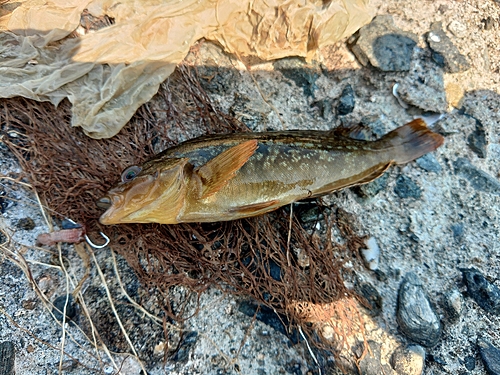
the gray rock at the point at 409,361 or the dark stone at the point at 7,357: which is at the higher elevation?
the dark stone at the point at 7,357

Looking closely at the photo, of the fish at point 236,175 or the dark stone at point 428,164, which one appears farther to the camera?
the dark stone at point 428,164

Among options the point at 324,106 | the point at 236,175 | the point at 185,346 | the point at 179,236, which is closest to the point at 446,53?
the point at 324,106

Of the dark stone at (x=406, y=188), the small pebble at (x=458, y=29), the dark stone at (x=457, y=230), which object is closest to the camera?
the dark stone at (x=457, y=230)

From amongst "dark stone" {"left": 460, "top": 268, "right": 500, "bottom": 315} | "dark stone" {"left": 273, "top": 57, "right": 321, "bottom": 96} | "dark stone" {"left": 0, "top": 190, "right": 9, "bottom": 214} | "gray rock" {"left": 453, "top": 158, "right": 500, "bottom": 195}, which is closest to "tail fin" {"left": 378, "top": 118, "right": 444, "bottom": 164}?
"gray rock" {"left": 453, "top": 158, "right": 500, "bottom": 195}

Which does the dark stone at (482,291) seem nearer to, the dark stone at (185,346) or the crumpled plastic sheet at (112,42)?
the dark stone at (185,346)

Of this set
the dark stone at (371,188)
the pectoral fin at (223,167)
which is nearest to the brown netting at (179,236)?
the dark stone at (371,188)

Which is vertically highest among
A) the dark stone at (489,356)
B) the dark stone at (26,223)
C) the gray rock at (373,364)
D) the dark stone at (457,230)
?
the dark stone at (26,223)

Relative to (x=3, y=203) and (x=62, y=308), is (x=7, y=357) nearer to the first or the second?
(x=62, y=308)
